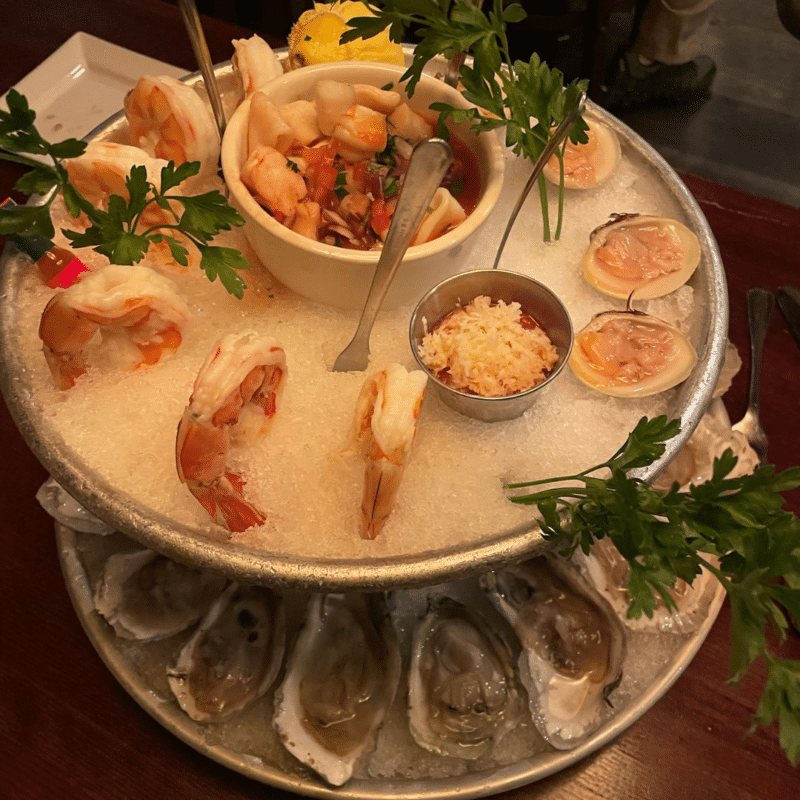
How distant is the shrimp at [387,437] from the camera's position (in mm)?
1063

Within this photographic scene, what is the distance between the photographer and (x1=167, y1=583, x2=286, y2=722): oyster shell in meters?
1.46

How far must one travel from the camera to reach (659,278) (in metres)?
1.45

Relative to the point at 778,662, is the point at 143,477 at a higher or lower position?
lower

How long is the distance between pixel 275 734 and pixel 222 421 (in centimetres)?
72

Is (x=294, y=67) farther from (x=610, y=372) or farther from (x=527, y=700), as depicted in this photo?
(x=527, y=700)

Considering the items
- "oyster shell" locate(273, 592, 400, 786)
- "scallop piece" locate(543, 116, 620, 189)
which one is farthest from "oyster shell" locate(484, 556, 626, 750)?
"scallop piece" locate(543, 116, 620, 189)

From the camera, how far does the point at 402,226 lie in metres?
1.14

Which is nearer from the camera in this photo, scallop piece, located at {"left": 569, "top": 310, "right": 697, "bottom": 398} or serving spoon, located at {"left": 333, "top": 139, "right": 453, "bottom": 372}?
serving spoon, located at {"left": 333, "top": 139, "right": 453, "bottom": 372}

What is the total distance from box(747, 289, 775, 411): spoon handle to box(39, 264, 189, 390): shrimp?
145cm

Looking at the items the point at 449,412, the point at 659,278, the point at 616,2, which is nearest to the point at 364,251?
the point at 449,412

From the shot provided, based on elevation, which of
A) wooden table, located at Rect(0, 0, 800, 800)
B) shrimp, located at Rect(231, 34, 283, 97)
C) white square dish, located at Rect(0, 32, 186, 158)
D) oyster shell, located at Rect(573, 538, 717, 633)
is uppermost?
shrimp, located at Rect(231, 34, 283, 97)

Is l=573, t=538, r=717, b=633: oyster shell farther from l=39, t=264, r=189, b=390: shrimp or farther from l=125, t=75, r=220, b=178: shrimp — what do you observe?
l=125, t=75, r=220, b=178: shrimp

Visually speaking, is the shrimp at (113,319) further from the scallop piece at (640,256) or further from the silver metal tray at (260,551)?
the scallop piece at (640,256)

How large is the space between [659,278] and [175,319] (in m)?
0.93
